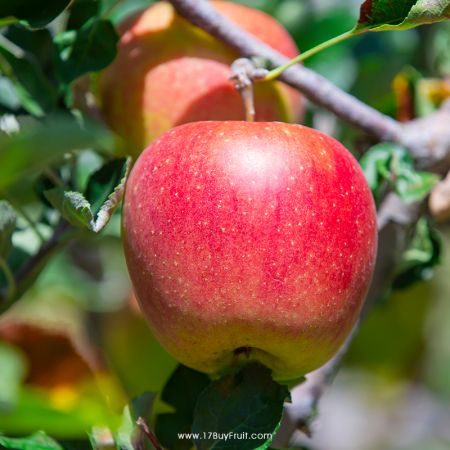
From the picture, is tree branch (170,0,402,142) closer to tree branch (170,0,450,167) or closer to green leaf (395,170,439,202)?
tree branch (170,0,450,167)

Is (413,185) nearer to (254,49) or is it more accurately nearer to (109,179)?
(254,49)

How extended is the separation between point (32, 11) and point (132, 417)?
0.43 m

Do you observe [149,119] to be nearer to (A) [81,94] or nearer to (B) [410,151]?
(A) [81,94]

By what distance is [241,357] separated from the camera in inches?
30.3

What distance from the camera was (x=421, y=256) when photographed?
1.07 metres

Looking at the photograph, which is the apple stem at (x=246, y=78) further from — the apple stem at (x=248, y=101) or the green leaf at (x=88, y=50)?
the green leaf at (x=88, y=50)

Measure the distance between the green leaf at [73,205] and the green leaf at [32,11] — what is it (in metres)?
0.18

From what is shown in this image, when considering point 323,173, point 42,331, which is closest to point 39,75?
point 323,173

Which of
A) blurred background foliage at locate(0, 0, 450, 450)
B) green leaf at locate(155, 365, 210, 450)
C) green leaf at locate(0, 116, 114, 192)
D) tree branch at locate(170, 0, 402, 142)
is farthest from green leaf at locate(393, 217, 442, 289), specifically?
green leaf at locate(0, 116, 114, 192)

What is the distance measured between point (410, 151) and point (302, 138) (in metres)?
0.31

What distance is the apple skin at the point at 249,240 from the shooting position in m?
0.68

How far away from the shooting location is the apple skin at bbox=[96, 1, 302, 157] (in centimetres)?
89

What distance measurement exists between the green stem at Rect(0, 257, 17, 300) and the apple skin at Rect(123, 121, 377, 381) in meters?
0.21

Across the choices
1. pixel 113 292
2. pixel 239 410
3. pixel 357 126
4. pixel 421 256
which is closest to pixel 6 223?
pixel 239 410
